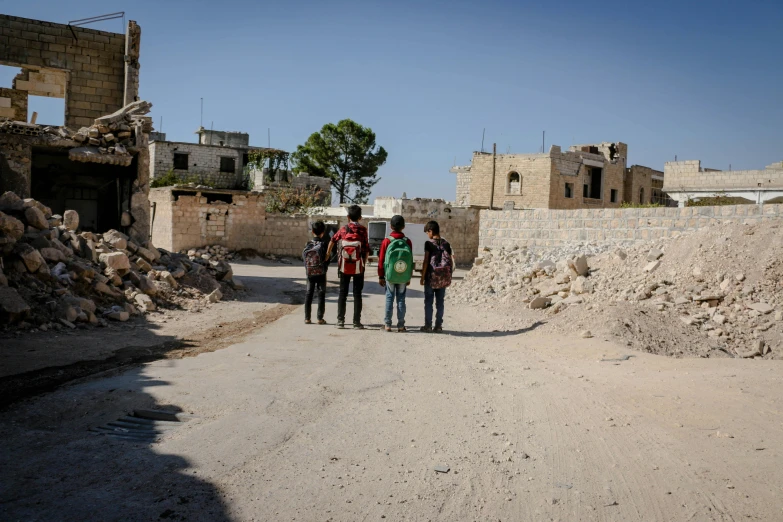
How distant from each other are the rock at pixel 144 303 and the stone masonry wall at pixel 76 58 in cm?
878

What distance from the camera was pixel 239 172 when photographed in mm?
48438

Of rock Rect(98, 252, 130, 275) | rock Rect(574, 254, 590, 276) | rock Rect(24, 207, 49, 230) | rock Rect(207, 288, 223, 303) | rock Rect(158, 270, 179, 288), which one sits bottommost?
rock Rect(207, 288, 223, 303)

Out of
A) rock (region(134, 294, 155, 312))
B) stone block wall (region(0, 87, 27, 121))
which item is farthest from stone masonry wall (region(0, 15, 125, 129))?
rock (region(134, 294, 155, 312))

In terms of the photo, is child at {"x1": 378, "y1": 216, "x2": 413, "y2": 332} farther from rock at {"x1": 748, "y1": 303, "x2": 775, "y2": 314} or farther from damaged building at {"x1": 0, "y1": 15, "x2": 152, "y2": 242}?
damaged building at {"x1": 0, "y1": 15, "x2": 152, "y2": 242}

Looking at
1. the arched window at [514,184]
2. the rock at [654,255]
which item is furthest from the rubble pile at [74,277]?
the arched window at [514,184]

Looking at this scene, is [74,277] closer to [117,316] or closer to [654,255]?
[117,316]

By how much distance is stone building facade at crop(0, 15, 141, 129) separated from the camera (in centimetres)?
1703

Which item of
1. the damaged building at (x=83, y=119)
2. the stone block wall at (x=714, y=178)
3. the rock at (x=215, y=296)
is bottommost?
the rock at (x=215, y=296)

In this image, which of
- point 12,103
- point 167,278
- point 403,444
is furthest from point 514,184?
point 403,444

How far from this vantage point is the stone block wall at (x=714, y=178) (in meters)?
39.1

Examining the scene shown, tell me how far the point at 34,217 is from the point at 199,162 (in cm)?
3744

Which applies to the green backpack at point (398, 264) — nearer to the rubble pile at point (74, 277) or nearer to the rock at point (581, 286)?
the rock at point (581, 286)

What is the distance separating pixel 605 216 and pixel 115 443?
477 inches

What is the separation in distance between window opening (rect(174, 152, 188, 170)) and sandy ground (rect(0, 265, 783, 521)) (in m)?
41.9
